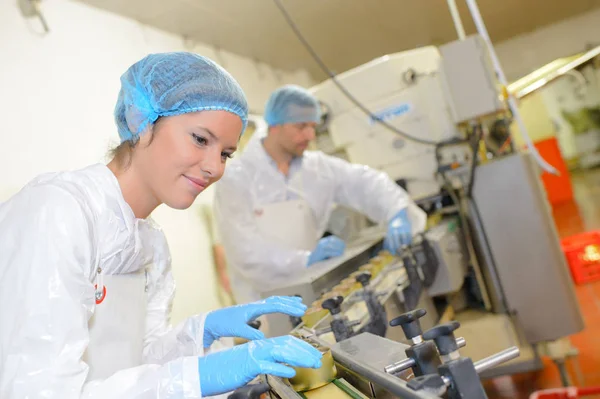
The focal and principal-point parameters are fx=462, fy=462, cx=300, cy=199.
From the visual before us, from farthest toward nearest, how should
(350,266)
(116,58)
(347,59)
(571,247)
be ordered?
1. (347,59)
2. (571,247)
3. (116,58)
4. (350,266)

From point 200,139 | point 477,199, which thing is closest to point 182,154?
point 200,139

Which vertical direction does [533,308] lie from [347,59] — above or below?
below

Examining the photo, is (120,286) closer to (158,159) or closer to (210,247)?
(158,159)

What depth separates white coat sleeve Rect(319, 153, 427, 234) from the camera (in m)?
2.31

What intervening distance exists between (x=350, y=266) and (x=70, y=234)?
46.4 inches

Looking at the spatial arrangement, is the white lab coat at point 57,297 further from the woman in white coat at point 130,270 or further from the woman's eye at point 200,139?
the woman's eye at point 200,139

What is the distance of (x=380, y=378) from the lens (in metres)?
0.70

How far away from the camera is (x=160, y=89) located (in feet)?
3.27

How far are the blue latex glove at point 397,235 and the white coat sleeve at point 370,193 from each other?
0.48 feet

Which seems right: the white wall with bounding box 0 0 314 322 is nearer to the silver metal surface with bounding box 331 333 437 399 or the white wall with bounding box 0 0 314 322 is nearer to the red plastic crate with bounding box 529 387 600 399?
the silver metal surface with bounding box 331 333 437 399

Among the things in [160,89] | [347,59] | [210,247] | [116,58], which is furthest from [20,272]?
[347,59]

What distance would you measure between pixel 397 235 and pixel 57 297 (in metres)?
1.47

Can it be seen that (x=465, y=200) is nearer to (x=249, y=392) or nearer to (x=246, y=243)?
(x=246, y=243)

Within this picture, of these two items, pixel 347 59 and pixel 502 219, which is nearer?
pixel 502 219
